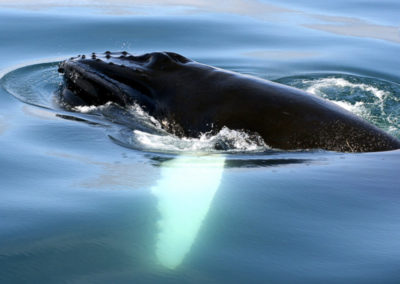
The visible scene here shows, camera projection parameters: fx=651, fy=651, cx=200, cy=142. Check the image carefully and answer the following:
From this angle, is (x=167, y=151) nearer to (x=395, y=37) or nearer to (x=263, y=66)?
(x=263, y=66)

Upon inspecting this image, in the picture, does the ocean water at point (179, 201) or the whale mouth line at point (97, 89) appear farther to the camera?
the whale mouth line at point (97, 89)

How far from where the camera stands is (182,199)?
613cm

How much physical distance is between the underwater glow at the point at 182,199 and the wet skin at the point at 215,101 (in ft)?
3.01

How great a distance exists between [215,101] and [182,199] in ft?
8.56

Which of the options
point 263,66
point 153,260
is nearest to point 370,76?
point 263,66

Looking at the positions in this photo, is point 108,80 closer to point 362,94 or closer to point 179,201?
point 179,201

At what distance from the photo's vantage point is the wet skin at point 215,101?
7.89 metres

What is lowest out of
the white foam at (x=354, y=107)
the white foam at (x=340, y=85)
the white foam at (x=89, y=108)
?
the white foam at (x=89, y=108)

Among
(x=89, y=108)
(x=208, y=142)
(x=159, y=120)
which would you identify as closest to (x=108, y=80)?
(x=89, y=108)

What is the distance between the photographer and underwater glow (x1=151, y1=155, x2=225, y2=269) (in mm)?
5066

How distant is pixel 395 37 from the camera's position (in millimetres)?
18578

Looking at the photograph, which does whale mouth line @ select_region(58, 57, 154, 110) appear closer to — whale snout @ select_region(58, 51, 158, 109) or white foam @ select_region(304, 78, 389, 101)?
whale snout @ select_region(58, 51, 158, 109)

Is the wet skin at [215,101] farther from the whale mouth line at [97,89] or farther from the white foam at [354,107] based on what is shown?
→ the white foam at [354,107]

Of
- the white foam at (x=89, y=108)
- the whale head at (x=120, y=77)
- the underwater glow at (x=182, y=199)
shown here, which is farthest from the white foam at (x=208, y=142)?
the white foam at (x=89, y=108)
